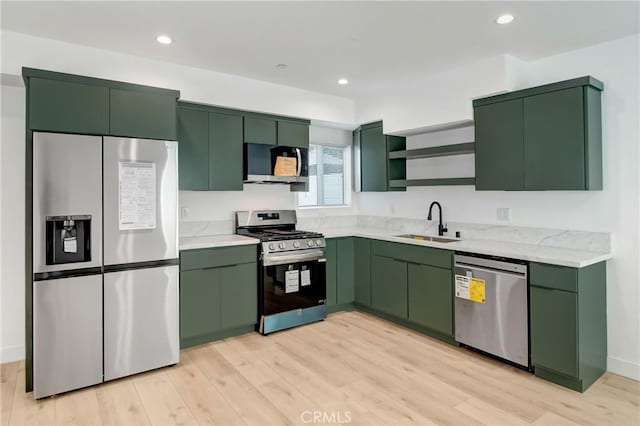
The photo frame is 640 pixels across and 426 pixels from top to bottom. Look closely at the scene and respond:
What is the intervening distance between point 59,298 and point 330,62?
9.43 ft

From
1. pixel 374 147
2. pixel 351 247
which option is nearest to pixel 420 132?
pixel 374 147

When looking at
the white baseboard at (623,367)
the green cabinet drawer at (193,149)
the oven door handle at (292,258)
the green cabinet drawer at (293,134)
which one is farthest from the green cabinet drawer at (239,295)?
the white baseboard at (623,367)

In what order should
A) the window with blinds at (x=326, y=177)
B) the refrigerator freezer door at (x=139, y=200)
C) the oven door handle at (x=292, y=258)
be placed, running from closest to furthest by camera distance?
1. the refrigerator freezer door at (x=139, y=200)
2. the oven door handle at (x=292, y=258)
3. the window with blinds at (x=326, y=177)

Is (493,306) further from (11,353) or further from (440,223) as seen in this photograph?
(11,353)

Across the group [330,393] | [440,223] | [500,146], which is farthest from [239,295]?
[500,146]

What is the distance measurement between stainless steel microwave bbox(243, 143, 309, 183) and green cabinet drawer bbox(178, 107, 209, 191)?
45cm

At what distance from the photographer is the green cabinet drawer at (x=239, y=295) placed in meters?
3.63

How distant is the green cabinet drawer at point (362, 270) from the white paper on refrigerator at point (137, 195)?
2328 millimetres

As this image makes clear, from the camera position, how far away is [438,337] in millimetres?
3641

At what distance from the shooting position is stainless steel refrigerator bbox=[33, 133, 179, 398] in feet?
8.60

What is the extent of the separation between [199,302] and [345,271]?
1.74 m

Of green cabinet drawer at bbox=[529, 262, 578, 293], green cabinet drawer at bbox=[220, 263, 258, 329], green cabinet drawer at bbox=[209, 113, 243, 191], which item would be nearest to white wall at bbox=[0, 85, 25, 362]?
green cabinet drawer at bbox=[209, 113, 243, 191]

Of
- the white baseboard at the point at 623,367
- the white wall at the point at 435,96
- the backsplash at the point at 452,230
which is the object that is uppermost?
the white wall at the point at 435,96

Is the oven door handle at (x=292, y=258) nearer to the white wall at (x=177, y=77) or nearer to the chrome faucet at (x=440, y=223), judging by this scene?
the chrome faucet at (x=440, y=223)
